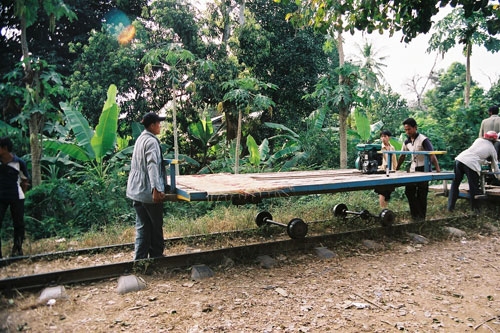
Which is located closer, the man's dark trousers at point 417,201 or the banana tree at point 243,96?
the man's dark trousers at point 417,201

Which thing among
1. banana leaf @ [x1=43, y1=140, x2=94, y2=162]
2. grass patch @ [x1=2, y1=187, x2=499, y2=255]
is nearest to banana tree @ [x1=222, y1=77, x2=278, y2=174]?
grass patch @ [x1=2, y1=187, x2=499, y2=255]

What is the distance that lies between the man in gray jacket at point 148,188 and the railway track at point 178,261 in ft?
0.88

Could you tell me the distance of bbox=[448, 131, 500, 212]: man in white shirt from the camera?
704cm

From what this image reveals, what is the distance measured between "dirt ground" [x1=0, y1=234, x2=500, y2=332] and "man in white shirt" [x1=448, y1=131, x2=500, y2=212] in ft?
8.83

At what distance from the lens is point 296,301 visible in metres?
3.71

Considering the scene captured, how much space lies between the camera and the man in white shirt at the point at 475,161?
7.04 metres

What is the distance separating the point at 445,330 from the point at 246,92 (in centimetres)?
920

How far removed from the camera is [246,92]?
11.3 meters

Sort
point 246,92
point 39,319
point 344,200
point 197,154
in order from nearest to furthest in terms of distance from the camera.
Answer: point 39,319
point 344,200
point 246,92
point 197,154

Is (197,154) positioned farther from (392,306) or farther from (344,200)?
Answer: (392,306)

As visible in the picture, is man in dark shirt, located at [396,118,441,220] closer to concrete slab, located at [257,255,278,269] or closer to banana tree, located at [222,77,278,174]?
concrete slab, located at [257,255,278,269]

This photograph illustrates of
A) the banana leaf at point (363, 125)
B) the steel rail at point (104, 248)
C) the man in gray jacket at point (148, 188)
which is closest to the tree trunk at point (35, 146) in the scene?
the steel rail at point (104, 248)

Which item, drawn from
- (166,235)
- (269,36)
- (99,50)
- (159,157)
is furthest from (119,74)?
(159,157)

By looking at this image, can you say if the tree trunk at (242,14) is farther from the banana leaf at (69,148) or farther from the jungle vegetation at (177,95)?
the banana leaf at (69,148)
